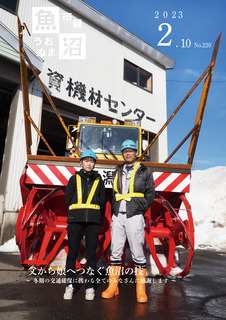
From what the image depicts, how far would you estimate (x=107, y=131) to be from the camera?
19.4ft

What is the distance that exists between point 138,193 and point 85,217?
2.59ft

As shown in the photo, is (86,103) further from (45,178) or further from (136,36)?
(45,178)

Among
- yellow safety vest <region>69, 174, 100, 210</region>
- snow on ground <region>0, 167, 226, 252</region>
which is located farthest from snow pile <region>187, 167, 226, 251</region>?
yellow safety vest <region>69, 174, 100, 210</region>

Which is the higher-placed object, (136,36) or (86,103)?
(136,36)

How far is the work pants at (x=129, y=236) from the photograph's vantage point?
3.15m

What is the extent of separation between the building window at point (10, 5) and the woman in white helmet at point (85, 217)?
8517 millimetres

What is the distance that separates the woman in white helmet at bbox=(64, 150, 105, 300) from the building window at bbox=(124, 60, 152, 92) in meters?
10.9

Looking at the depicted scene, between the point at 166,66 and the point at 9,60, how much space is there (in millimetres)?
10483

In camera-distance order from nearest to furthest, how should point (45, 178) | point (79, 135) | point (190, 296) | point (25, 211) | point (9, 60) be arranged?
point (190, 296), point (25, 211), point (45, 178), point (79, 135), point (9, 60)

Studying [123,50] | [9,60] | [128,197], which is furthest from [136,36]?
[128,197]

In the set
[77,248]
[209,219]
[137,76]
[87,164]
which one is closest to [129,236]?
[77,248]

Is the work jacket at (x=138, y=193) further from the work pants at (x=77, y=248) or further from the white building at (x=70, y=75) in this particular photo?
the white building at (x=70, y=75)

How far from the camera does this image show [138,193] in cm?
327

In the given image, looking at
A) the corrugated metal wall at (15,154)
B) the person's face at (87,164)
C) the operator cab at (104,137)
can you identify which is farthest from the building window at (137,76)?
the person's face at (87,164)
